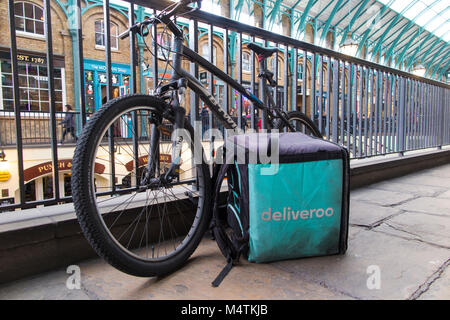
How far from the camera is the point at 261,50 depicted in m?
2.00

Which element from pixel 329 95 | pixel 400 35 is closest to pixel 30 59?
A: pixel 329 95

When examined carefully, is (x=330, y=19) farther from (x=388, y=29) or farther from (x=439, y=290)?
(x=439, y=290)

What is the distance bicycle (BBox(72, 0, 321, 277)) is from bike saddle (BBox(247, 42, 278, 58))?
0.47m

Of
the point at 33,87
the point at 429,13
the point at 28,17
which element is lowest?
the point at 33,87

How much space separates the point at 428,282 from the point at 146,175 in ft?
3.76

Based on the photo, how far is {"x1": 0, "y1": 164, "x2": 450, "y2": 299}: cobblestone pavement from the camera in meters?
0.99

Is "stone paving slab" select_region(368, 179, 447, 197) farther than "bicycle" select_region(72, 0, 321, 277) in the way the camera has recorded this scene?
Yes

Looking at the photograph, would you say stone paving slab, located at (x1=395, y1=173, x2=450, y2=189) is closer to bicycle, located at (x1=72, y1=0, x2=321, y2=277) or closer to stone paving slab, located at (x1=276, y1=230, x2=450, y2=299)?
stone paving slab, located at (x1=276, y1=230, x2=450, y2=299)

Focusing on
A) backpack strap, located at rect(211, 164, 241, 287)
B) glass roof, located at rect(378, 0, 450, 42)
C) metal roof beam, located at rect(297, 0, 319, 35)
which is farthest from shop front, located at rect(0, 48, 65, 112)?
glass roof, located at rect(378, 0, 450, 42)

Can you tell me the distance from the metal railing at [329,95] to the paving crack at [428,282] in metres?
1.30

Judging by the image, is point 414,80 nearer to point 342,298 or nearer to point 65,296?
point 342,298

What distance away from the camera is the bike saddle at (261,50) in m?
1.96

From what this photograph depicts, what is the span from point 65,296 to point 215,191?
697mm
